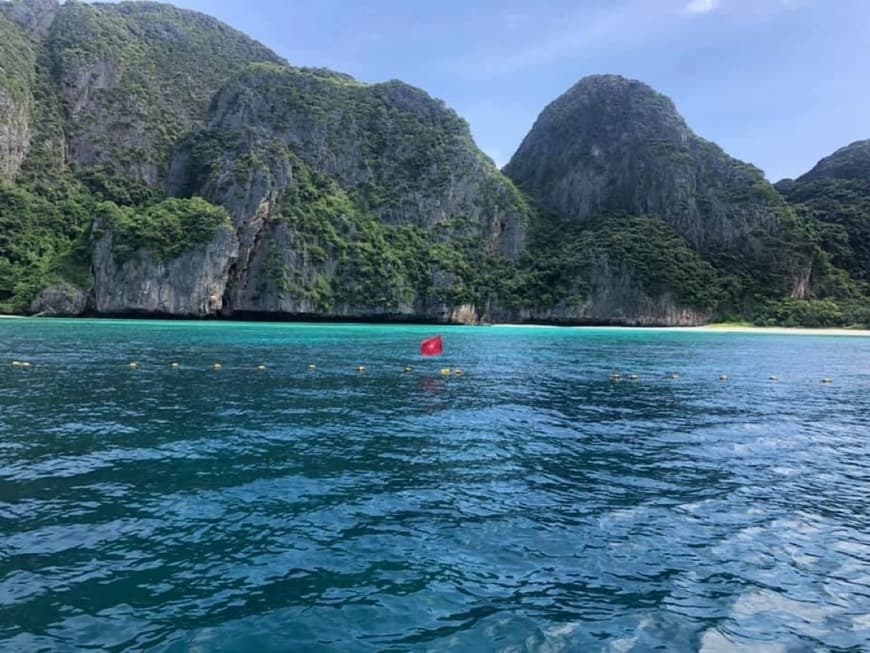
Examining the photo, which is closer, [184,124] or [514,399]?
[514,399]

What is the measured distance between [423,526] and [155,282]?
96.7 meters

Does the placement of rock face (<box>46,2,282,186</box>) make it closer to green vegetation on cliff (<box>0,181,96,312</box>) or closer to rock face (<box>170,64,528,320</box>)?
green vegetation on cliff (<box>0,181,96,312</box>)

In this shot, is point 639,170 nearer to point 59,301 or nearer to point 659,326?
point 659,326

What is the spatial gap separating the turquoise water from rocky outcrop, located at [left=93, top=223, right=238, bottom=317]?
3138 inches

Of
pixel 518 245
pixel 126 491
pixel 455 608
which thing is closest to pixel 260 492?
pixel 126 491

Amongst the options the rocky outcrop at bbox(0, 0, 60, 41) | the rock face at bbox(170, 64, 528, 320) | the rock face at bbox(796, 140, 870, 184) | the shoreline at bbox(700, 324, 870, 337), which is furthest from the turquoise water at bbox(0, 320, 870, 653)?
the rocky outcrop at bbox(0, 0, 60, 41)

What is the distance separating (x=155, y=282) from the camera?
93188 mm

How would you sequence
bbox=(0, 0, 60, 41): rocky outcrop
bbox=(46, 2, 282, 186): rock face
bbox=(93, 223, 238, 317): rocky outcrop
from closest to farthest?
bbox=(93, 223, 238, 317): rocky outcrop → bbox=(46, 2, 282, 186): rock face → bbox=(0, 0, 60, 41): rocky outcrop

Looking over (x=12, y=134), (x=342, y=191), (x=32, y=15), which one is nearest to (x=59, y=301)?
(x=12, y=134)

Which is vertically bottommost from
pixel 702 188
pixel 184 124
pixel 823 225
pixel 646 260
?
pixel 646 260

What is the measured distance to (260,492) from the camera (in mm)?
10227

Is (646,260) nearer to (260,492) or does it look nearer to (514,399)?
(514,399)

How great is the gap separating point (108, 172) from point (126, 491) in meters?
150

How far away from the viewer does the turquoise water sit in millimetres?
6094
